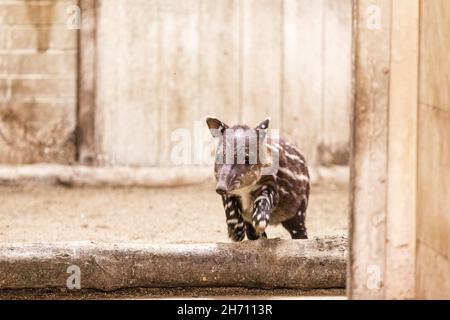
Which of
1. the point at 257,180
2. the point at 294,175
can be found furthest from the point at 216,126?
the point at 294,175

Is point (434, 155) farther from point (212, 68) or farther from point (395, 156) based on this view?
point (212, 68)

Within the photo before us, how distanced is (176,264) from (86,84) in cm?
485

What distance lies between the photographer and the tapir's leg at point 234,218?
708 cm

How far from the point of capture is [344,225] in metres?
9.27

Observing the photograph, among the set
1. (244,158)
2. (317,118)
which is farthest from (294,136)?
(244,158)

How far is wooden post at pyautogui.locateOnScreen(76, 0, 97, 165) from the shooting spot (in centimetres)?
1088

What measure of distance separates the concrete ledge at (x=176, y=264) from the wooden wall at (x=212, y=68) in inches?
180

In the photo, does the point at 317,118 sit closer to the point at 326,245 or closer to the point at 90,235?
the point at 90,235

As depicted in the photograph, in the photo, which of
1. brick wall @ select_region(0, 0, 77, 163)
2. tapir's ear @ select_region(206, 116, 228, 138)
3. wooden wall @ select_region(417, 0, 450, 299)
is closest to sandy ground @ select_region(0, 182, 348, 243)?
brick wall @ select_region(0, 0, 77, 163)

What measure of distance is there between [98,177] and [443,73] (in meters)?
6.48

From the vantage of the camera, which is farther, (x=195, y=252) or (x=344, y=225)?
(x=344, y=225)

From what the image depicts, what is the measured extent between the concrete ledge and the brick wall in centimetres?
470

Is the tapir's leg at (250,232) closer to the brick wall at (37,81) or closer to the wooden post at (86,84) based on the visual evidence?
the wooden post at (86,84)

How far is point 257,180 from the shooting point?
271 inches
